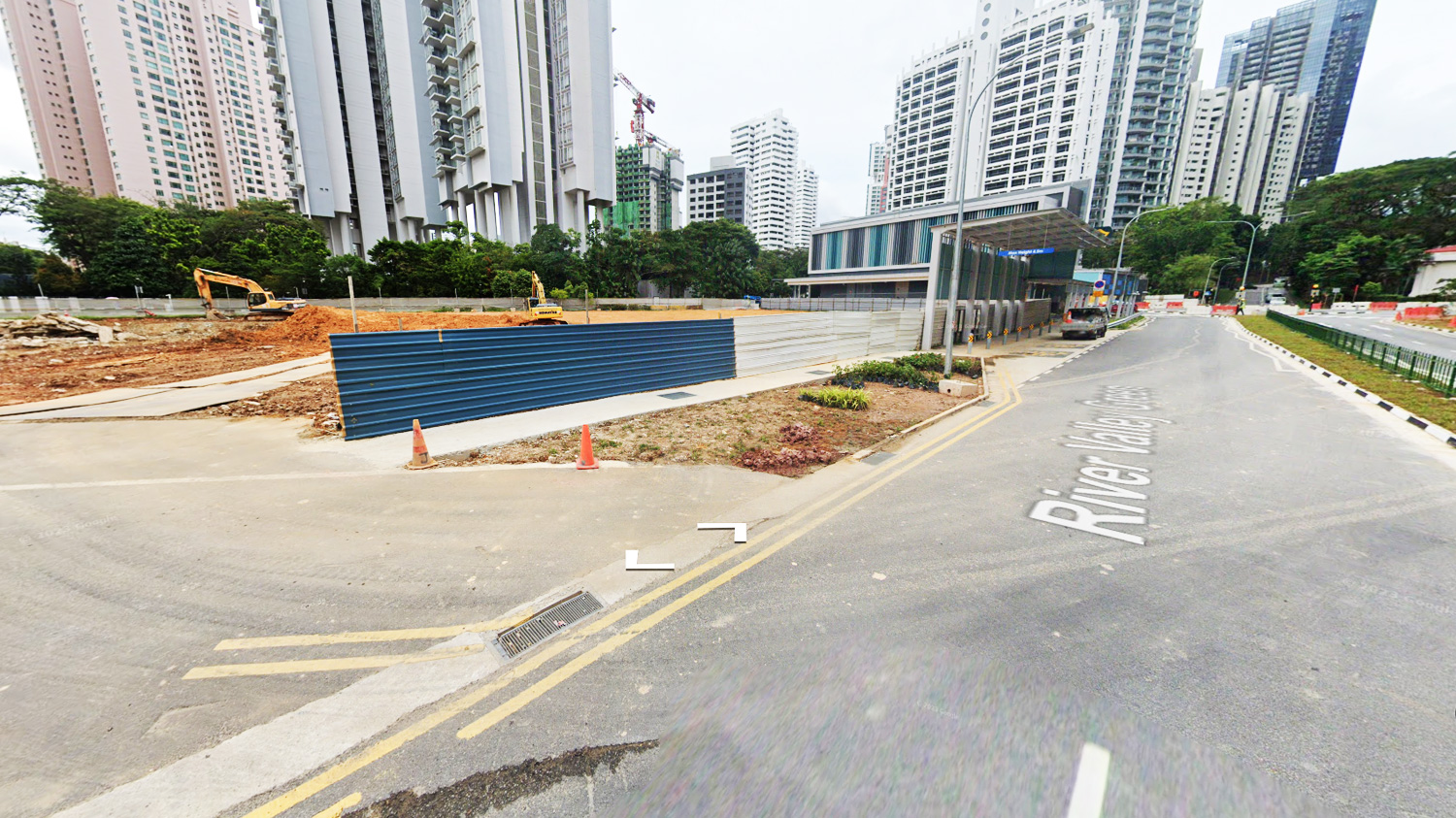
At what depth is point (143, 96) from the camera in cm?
10206

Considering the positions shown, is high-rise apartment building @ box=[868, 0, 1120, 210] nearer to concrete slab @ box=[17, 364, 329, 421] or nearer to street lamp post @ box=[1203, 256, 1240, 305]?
street lamp post @ box=[1203, 256, 1240, 305]

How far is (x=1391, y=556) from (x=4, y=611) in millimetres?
11445

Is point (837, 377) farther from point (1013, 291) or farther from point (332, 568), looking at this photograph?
point (1013, 291)

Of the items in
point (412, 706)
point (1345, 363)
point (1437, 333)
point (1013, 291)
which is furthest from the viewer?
point (1013, 291)

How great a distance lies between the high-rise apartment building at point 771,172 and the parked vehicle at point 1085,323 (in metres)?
156

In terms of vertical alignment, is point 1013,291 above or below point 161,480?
above

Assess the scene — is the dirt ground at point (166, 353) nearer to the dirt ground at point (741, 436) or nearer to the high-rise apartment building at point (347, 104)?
the dirt ground at point (741, 436)

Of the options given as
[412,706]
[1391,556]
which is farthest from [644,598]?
[1391,556]

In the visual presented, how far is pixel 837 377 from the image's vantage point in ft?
46.5

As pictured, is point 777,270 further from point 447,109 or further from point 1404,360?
point 1404,360

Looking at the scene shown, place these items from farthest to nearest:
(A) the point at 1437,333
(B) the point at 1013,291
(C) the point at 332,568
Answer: (B) the point at 1013,291
(A) the point at 1437,333
(C) the point at 332,568

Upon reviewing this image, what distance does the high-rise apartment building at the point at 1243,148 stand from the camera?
4373 inches

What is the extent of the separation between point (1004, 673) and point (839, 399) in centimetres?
824

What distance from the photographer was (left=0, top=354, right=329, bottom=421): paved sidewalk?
9.62 metres
